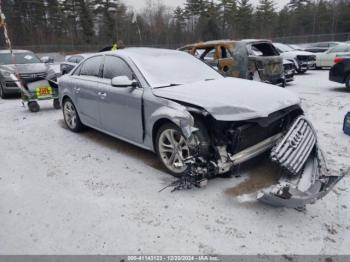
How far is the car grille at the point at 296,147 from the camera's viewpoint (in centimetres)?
327

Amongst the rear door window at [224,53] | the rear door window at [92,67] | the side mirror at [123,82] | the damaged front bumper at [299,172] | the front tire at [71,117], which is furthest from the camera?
the rear door window at [224,53]

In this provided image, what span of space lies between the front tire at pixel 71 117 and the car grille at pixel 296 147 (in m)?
3.93

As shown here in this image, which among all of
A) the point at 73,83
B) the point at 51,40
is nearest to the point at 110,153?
the point at 73,83

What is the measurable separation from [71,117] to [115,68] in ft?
6.39

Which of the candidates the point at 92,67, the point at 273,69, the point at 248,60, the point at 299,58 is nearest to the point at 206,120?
the point at 92,67

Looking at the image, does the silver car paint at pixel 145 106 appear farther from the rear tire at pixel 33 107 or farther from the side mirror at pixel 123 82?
the rear tire at pixel 33 107

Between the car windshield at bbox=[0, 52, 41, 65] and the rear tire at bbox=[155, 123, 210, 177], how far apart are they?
889cm

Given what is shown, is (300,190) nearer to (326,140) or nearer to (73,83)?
(326,140)

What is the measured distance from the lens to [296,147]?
3453 millimetres

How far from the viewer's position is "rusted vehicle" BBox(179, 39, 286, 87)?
825cm

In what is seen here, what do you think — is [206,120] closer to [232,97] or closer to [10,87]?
[232,97]

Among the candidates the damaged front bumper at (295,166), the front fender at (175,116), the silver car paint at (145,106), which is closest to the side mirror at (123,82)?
the silver car paint at (145,106)

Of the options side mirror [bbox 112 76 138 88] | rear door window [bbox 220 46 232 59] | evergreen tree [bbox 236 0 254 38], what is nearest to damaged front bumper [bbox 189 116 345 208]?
side mirror [bbox 112 76 138 88]

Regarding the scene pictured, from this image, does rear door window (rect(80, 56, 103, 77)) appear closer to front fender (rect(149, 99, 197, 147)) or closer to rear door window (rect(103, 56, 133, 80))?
rear door window (rect(103, 56, 133, 80))
